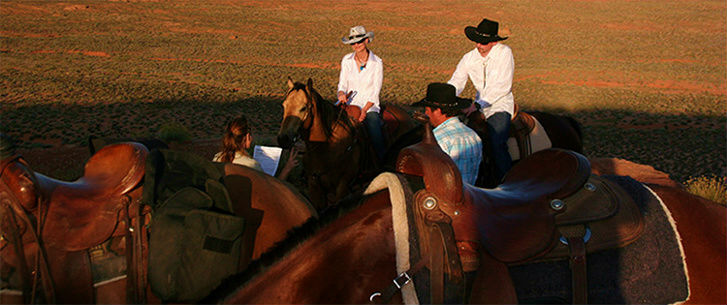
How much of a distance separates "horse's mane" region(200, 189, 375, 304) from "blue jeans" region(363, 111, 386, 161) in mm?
4104

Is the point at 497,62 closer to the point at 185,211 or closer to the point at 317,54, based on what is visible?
the point at 185,211

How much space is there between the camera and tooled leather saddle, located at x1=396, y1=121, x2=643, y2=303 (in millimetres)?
1906

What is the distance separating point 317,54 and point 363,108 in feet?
87.8

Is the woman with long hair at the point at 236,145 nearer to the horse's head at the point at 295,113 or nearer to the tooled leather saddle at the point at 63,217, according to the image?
the horse's head at the point at 295,113

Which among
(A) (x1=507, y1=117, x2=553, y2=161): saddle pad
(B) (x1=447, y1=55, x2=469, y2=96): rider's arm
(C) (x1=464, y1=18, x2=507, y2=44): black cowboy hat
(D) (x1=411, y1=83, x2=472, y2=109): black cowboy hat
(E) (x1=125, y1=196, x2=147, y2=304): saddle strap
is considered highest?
(C) (x1=464, y1=18, x2=507, y2=44): black cowboy hat

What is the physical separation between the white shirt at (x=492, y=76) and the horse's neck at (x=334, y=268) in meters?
3.84

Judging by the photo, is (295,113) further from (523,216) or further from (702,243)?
(702,243)

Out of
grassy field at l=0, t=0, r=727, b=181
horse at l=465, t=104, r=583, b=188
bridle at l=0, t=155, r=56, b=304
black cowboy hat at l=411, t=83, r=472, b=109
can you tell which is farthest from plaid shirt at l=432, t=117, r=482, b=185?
grassy field at l=0, t=0, r=727, b=181

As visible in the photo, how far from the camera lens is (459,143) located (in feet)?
11.3

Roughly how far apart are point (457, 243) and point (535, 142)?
14.2 ft

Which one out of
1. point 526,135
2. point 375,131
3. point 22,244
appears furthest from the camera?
point 375,131

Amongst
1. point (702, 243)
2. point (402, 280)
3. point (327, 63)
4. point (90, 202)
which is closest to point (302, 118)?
point (90, 202)

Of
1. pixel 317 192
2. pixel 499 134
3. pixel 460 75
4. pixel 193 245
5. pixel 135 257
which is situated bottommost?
pixel 317 192

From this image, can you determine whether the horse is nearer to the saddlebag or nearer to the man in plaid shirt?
the man in plaid shirt
